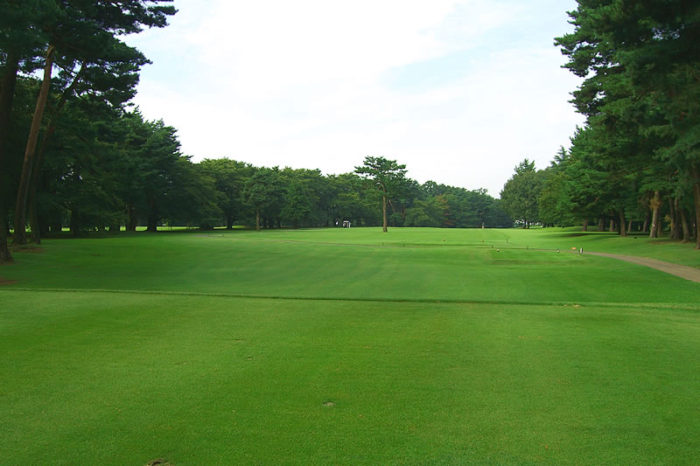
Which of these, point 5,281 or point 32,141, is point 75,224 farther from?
point 5,281

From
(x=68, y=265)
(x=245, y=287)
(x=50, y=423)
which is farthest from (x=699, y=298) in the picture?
(x=68, y=265)

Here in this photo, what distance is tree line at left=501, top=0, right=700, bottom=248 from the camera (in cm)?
1351

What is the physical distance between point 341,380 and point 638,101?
2310cm

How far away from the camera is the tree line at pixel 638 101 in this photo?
1351cm

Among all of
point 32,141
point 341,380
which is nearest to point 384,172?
point 32,141

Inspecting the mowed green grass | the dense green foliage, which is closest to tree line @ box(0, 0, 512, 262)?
the mowed green grass

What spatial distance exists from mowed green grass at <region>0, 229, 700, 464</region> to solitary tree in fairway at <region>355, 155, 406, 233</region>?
57.9m

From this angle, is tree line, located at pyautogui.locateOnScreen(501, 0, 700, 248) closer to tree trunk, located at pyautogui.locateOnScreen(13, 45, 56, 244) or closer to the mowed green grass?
the mowed green grass

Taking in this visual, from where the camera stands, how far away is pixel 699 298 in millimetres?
13055

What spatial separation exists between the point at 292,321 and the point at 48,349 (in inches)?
140

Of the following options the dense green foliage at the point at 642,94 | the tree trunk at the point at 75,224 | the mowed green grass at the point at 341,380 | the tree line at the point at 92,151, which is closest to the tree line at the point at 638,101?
the dense green foliage at the point at 642,94

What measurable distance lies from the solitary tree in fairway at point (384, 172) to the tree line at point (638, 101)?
2535cm

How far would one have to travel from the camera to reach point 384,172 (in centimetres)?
A: 6794

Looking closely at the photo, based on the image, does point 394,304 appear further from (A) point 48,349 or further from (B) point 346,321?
(A) point 48,349
